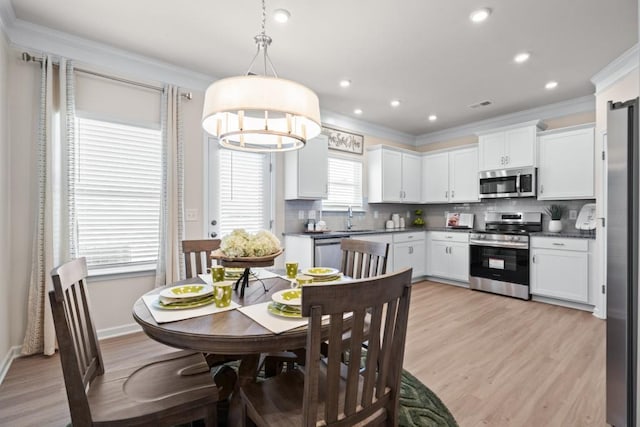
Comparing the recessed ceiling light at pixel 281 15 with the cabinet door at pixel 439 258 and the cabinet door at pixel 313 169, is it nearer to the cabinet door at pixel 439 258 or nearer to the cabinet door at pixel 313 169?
the cabinet door at pixel 313 169

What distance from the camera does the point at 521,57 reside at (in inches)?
122

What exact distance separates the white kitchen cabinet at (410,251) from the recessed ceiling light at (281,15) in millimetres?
3455

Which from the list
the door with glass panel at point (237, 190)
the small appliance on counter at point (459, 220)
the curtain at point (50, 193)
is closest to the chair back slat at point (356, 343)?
the curtain at point (50, 193)

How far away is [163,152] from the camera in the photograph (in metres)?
3.20

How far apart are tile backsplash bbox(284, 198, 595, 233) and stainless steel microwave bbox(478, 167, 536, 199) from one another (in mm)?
410

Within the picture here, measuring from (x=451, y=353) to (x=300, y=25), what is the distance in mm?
3039

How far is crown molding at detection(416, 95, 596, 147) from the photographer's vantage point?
4.23 m

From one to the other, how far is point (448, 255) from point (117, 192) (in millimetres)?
4718

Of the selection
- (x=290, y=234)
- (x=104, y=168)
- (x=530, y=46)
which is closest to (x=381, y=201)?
(x=290, y=234)

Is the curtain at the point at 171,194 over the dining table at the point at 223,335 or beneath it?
over

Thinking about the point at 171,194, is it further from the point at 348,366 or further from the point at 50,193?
the point at 348,366

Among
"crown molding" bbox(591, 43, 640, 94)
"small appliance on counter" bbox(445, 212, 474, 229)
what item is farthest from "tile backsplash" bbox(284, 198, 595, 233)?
"crown molding" bbox(591, 43, 640, 94)

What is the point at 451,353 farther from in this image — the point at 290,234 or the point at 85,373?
the point at 85,373

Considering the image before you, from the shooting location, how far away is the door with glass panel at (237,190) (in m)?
3.59
